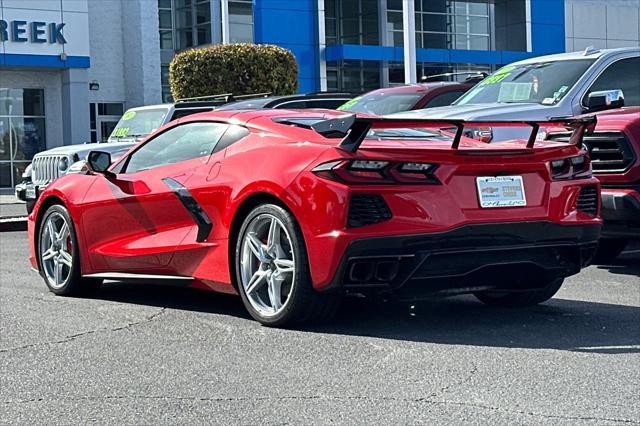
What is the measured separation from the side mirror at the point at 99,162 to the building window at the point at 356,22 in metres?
→ 35.3

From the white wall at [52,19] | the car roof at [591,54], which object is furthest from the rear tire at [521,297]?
the white wall at [52,19]

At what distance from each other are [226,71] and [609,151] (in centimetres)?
1954

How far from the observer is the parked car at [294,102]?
47.6ft

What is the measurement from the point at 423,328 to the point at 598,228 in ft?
4.03

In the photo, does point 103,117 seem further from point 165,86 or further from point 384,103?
point 384,103

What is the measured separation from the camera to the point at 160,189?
23.9ft

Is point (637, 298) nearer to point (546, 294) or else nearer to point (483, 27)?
point (546, 294)

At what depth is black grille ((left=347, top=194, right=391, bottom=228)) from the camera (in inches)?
233

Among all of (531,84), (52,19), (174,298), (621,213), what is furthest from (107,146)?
(52,19)

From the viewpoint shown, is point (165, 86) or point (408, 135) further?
point (165, 86)

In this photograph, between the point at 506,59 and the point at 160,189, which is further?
the point at 506,59

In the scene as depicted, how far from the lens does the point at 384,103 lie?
12875 mm

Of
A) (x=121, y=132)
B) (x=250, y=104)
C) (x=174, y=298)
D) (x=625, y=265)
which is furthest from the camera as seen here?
(x=121, y=132)

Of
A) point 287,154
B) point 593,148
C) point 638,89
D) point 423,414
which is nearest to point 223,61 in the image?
point 638,89
